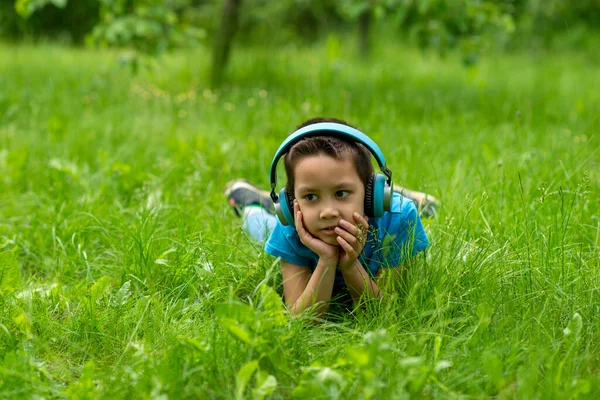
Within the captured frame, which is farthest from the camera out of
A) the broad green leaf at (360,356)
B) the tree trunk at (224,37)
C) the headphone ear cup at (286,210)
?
the tree trunk at (224,37)

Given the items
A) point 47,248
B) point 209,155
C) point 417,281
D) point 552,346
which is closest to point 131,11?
point 209,155

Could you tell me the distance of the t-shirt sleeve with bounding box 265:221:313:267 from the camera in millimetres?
2764

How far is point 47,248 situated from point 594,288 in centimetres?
252

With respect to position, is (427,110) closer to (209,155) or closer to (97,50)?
(209,155)

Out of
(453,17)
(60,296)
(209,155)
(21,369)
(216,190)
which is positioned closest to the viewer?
(21,369)

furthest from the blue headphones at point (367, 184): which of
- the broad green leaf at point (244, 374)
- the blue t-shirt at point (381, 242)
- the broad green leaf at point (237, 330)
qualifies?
the broad green leaf at point (244, 374)

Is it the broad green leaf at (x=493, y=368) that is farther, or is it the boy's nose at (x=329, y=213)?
the boy's nose at (x=329, y=213)

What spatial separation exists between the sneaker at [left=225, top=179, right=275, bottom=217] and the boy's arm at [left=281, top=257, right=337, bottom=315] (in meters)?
0.98

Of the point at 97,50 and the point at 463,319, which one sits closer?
the point at 463,319

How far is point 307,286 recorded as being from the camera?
8.59 ft

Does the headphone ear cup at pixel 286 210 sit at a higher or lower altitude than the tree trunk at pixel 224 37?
lower

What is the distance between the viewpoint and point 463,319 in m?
2.38

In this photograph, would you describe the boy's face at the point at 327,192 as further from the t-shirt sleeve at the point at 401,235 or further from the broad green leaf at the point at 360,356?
the broad green leaf at the point at 360,356

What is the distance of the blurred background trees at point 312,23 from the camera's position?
5.88m
